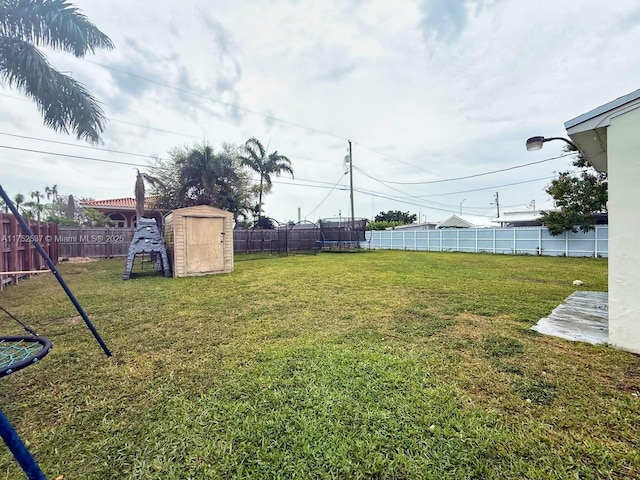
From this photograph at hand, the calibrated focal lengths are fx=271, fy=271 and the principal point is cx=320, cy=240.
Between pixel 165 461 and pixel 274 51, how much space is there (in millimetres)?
9558

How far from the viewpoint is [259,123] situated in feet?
50.1

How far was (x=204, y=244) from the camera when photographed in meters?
7.41

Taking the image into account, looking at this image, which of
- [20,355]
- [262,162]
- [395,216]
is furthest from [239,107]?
[395,216]

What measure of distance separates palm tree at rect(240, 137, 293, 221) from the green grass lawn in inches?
551

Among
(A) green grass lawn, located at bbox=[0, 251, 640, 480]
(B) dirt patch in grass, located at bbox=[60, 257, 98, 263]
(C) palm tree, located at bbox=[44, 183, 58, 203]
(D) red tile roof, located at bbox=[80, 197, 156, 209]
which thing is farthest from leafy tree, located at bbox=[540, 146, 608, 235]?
(C) palm tree, located at bbox=[44, 183, 58, 203]

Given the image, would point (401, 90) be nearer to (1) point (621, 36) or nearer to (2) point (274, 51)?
(2) point (274, 51)

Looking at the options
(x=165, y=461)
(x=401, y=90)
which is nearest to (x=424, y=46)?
(x=401, y=90)

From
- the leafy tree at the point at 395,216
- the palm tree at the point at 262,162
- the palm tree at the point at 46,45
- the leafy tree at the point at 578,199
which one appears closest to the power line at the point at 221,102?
the palm tree at the point at 46,45

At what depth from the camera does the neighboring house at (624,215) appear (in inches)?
93.4

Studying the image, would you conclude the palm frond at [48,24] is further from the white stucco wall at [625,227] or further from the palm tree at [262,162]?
the white stucco wall at [625,227]

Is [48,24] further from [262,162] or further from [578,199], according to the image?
[578,199]

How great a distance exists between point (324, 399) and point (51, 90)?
9.77 m

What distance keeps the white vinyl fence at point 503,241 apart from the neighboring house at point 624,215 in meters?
12.1

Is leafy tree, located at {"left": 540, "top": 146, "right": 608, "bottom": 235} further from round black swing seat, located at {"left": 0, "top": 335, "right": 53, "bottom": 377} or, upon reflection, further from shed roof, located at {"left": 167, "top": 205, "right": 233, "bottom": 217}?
round black swing seat, located at {"left": 0, "top": 335, "right": 53, "bottom": 377}
